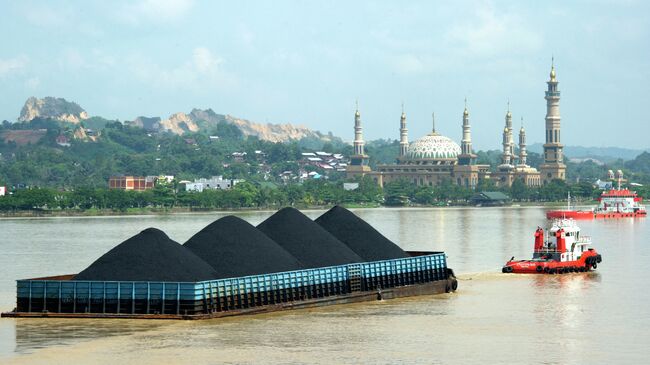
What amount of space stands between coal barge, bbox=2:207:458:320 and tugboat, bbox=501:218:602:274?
1262cm

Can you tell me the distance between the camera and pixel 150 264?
53312mm

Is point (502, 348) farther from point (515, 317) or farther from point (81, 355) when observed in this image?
point (81, 355)

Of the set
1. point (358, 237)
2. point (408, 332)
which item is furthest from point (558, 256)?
point (408, 332)

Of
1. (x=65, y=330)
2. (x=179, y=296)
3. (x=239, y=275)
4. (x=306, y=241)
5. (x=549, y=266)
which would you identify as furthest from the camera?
(x=549, y=266)

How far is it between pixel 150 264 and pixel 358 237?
618 inches

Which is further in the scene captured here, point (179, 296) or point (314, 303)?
point (314, 303)

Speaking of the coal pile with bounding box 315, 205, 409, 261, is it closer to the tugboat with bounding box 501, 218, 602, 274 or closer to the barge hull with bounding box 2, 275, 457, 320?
the barge hull with bounding box 2, 275, 457, 320

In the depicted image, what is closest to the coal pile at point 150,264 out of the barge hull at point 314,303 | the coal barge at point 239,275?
the coal barge at point 239,275

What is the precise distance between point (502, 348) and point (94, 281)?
593 inches

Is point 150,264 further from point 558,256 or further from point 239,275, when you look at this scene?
point 558,256

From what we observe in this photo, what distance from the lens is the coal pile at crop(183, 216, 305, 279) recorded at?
56438 millimetres

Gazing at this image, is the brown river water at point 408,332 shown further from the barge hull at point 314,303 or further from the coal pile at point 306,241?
the coal pile at point 306,241

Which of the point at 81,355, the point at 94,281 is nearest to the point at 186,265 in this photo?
the point at 94,281

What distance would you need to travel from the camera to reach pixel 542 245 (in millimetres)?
82312
